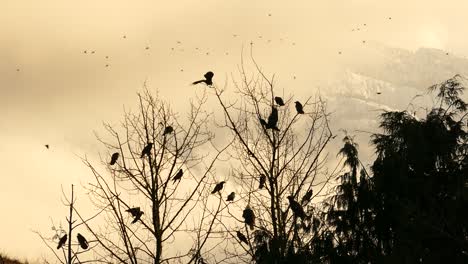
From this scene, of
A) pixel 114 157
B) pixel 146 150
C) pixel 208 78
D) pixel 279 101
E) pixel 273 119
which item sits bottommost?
pixel 114 157

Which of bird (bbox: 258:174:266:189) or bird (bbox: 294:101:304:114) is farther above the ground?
bird (bbox: 294:101:304:114)

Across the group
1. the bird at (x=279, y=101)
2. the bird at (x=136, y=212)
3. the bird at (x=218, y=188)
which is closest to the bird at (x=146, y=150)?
the bird at (x=136, y=212)

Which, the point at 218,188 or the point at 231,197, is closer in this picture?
the point at 218,188

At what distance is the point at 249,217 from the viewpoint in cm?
919

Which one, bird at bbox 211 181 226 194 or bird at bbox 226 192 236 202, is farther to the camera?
bird at bbox 226 192 236 202

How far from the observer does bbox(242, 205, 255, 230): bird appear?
9123mm

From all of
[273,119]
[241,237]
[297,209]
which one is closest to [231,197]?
[241,237]

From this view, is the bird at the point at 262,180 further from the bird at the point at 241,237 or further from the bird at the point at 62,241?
the bird at the point at 62,241

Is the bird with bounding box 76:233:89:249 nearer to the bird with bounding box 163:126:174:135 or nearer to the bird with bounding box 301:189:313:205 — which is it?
the bird with bounding box 163:126:174:135

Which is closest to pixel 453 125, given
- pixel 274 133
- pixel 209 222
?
pixel 274 133

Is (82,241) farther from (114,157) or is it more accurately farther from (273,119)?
(273,119)

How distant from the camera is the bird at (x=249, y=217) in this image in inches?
359

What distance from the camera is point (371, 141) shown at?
48.5ft

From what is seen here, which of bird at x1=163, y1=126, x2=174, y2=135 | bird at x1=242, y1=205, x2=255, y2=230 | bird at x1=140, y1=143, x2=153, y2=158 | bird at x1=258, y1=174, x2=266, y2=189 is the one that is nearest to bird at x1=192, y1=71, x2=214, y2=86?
bird at x1=163, y1=126, x2=174, y2=135
